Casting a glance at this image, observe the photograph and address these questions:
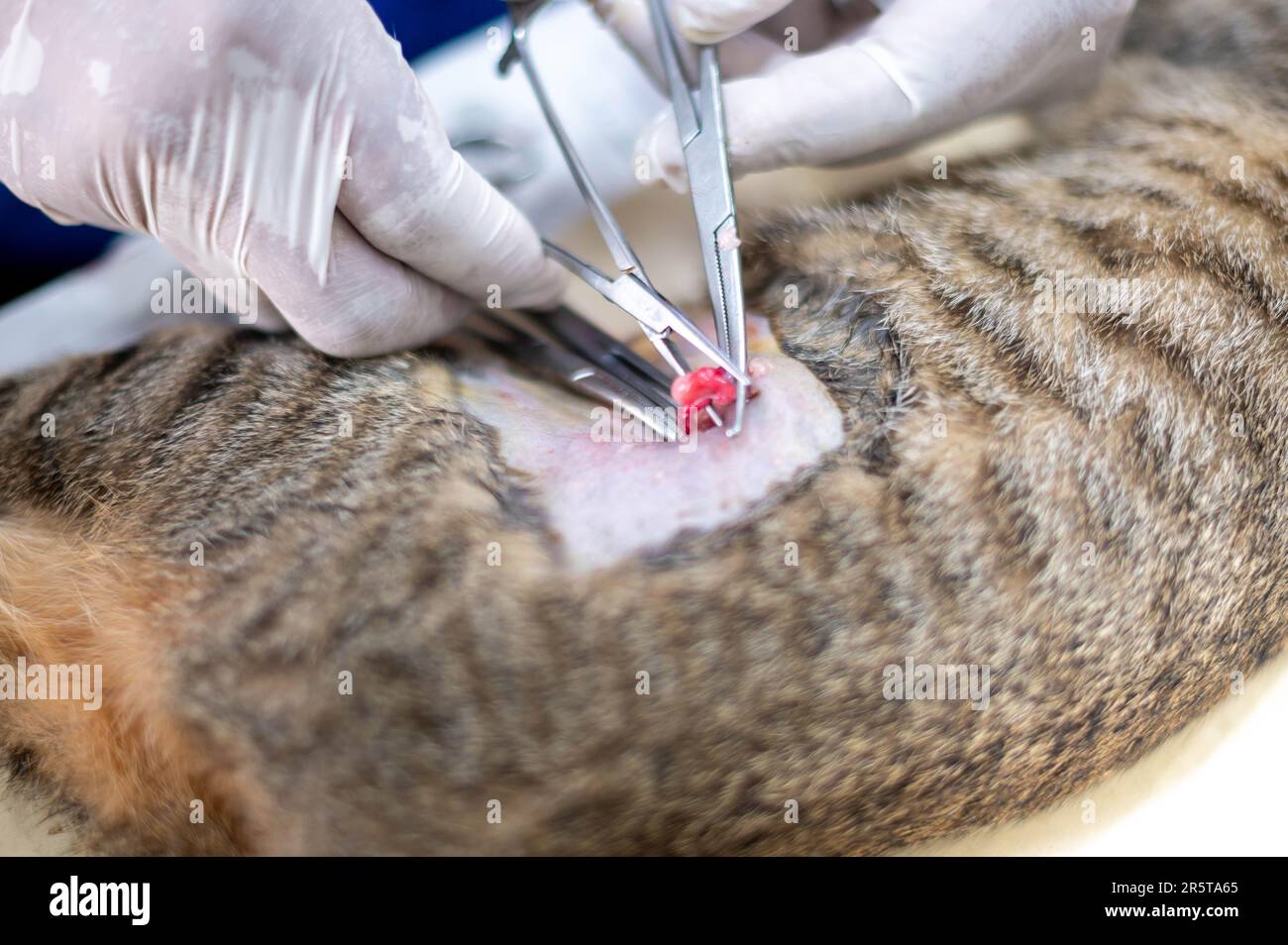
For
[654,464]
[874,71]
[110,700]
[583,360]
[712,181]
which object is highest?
[874,71]

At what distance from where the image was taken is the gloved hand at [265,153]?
844 millimetres

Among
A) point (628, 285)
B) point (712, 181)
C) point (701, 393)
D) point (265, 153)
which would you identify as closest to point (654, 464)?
point (701, 393)

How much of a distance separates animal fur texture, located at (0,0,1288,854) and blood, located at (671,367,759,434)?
120 millimetres

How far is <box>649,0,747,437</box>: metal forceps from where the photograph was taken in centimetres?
95

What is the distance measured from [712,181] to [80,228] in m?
0.98

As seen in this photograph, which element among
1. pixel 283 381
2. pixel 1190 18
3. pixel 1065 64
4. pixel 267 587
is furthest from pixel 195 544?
pixel 1190 18

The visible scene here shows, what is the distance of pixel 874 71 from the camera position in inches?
44.0

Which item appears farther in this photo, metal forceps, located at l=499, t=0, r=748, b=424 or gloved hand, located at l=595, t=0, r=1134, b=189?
gloved hand, located at l=595, t=0, r=1134, b=189

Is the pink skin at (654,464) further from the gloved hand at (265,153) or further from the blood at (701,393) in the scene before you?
the gloved hand at (265,153)

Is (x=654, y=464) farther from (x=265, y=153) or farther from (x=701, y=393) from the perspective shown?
(x=265, y=153)

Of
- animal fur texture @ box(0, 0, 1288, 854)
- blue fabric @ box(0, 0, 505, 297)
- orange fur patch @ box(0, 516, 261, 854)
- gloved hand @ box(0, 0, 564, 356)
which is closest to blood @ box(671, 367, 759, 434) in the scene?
animal fur texture @ box(0, 0, 1288, 854)

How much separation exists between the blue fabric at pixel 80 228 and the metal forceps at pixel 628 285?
0.32 metres

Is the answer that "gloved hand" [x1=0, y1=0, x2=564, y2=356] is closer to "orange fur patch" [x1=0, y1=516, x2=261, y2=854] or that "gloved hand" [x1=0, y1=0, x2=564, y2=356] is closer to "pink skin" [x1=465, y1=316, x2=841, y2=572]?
"pink skin" [x1=465, y1=316, x2=841, y2=572]

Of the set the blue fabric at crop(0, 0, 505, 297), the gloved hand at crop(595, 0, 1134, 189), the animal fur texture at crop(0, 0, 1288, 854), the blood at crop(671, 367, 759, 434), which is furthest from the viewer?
the blue fabric at crop(0, 0, 505, 297)
